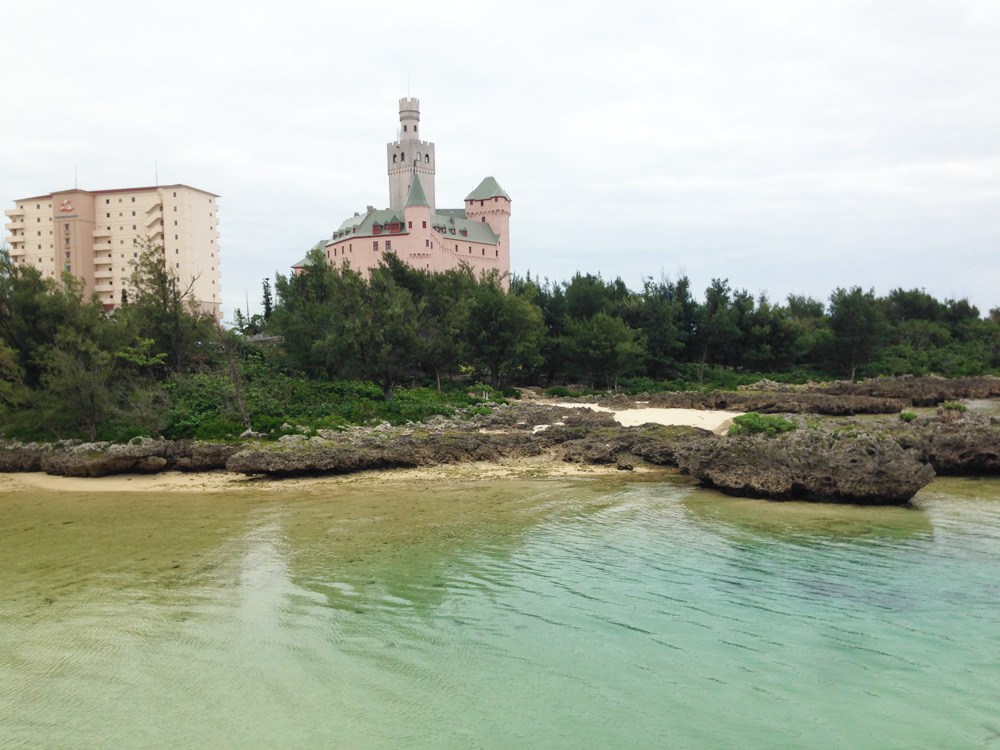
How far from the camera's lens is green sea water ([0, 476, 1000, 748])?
564cm

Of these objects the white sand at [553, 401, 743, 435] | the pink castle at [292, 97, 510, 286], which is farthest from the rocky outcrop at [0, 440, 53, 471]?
the pink castle at [292, 97, 510, 286]

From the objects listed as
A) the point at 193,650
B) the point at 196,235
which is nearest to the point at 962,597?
the point at 193,650

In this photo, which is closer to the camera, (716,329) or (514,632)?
(514,632)

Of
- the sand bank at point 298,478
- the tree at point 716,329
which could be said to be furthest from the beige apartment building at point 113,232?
the sand bank at point 298,478

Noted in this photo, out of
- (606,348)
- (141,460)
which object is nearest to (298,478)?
Result: (141,460)

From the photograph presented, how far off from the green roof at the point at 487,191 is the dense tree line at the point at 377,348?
1049 inches

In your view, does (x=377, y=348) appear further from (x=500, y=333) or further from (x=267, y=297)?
(x=267, y=297)

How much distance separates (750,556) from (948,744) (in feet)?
16.4

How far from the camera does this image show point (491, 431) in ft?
84.9

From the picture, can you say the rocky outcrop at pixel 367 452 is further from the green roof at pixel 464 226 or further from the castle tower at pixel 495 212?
the castle tower at pixel 495 212

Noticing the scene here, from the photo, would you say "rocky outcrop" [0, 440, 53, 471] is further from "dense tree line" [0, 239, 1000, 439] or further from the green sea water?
the green sea water

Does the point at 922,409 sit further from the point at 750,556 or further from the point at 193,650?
the point at 193,650

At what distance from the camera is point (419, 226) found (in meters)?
72.9

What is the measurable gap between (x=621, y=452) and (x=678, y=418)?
9.29 m
